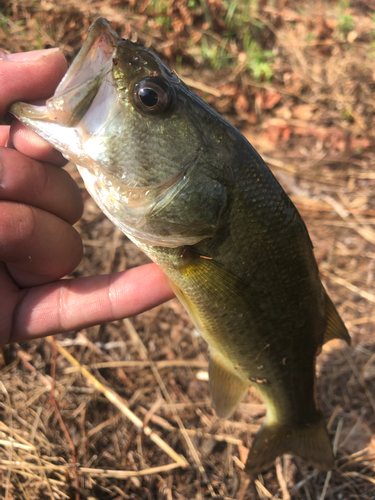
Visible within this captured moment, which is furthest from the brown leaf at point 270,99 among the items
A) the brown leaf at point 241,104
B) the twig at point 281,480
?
the twig at point 281,480

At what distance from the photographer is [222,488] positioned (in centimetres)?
240

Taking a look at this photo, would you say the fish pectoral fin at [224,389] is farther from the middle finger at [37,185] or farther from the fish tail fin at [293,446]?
the middle finger at [37,185]

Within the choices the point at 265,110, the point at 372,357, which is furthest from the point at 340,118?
the point at 372,357

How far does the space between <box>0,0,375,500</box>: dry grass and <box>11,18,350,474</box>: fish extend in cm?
112

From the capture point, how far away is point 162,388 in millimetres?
2744

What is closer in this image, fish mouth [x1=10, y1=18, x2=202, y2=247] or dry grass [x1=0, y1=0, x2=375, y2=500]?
fish mouth [x1=10, y1=18, x2=202, y2=247]

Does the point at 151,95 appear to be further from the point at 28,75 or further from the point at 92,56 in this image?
the point at 28,75

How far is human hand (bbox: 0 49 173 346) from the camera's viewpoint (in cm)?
158

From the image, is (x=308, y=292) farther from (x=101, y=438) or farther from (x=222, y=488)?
(x=101, y=438)

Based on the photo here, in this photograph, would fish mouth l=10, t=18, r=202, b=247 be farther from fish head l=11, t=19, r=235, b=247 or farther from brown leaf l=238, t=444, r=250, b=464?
brown leaf l=238, t=444, r=250, b=464

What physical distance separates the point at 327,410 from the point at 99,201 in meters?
2.44

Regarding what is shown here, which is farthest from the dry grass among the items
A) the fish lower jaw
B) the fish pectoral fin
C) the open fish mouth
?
the open fish mouth

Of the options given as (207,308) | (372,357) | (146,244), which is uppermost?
(146,244)

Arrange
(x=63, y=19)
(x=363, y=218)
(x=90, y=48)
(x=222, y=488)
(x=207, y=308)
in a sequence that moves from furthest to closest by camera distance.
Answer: (x=63, y=19) → (x=363, y=218) → (x=222, y=488) → (x=207, y=308) → (x=90, y=48)
